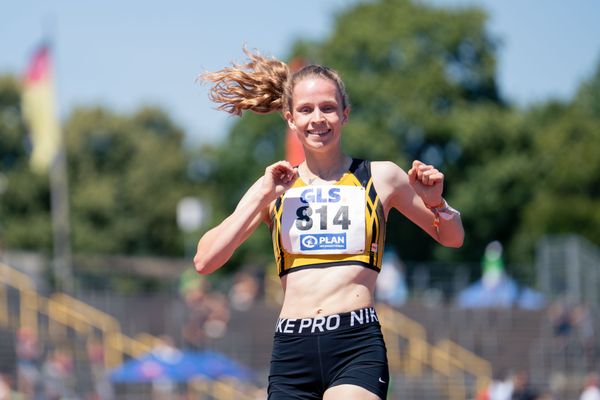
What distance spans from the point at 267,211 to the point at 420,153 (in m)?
50.1

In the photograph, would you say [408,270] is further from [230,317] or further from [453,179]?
[453,179]

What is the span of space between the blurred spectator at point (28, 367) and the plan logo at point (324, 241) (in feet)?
55.4

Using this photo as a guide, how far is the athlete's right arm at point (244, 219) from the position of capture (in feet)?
18.5

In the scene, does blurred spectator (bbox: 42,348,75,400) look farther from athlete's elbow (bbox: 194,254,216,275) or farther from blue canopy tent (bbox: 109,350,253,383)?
athlete's elbow (bbox: 194,254,216,275)

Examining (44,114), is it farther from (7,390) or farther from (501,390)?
(501,390)

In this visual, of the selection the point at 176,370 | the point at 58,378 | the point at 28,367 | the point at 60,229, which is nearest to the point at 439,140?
the point at 60,229

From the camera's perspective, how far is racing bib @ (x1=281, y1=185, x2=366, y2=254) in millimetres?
5617

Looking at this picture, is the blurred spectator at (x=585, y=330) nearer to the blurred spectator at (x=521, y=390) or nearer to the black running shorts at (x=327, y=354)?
the blurred spectator at (x=521, y=390)

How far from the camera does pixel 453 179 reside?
180ft

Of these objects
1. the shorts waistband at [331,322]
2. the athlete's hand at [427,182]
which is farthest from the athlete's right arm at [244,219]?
the athlete's hand at [427,182]

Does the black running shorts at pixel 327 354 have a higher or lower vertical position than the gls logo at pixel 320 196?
lower

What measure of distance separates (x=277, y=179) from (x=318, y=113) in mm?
350

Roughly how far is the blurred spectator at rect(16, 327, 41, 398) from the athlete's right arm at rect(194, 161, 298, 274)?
16.7 m

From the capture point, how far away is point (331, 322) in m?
5.52
